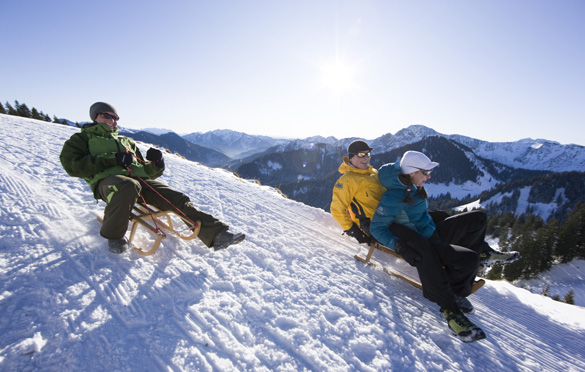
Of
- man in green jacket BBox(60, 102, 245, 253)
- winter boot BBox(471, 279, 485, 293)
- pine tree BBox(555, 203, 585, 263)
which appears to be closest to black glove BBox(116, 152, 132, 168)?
man in green jacket BBox(60, 102, 245, 253)

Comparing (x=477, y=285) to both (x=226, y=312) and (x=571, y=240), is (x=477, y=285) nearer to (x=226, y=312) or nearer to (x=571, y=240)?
(x=226, y=312)

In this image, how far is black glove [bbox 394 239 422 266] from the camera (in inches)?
116

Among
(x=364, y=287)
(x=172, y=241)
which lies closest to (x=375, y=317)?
(x=364, y=287)

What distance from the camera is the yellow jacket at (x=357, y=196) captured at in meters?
3.81

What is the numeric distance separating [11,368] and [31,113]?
45.1 meters

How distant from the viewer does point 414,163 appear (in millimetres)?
3287

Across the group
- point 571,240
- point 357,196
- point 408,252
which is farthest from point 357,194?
point 571,240

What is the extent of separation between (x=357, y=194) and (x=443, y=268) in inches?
59.1

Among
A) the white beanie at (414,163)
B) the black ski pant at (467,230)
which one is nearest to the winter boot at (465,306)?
the black ski pant at (467,230)

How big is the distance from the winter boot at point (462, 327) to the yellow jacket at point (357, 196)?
54.7 inches

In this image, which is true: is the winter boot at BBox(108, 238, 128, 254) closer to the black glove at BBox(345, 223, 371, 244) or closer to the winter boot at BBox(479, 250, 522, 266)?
the black glove at BBox(345, 223, 371, 244)

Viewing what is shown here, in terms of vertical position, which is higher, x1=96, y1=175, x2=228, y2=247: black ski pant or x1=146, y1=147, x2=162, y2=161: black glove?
x1=146, y1=147, x2=162, y2=161: black glove

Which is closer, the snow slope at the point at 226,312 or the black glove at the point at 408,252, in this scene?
the snow slope at the point at 226,312

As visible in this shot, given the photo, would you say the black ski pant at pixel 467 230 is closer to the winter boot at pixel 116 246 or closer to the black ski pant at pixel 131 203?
the black ski pant at pixel 131 203
